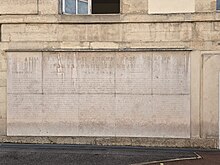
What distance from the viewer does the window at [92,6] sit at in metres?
8.82

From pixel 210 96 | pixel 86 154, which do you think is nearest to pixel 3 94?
pixel 86 154

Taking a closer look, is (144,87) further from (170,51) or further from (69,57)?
(69,57)

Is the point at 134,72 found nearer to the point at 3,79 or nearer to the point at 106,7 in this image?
the point at 106,7

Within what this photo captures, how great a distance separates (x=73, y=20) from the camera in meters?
8.38

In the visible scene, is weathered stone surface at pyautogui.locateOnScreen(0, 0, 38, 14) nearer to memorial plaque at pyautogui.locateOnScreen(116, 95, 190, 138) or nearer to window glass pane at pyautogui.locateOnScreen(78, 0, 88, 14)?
window glass pane at pyautogui.locateOnScreen(78, 0, 88, 14)

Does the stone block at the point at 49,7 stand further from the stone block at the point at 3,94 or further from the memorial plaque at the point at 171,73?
the memorial plaque at the point at 171,73

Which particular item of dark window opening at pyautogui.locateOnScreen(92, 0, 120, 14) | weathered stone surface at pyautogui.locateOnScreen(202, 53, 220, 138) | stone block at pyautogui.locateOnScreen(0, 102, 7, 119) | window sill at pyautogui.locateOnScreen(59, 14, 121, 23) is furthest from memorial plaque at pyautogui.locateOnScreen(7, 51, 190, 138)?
dark window opening at pyautogui.locateOnScreen(92, 0, 120, 14)

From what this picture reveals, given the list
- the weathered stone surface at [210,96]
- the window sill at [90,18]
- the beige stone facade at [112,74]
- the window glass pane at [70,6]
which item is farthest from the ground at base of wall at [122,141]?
the window glass pane at [70,6]

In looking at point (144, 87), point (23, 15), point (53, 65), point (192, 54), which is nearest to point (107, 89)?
point (144, 87)

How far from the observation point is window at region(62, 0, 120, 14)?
8.82 meters

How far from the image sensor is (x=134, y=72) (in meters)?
8.32

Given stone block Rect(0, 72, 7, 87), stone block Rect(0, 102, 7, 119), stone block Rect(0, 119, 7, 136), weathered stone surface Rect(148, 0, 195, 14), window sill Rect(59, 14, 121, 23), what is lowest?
stone block Rect(0, 119, 7, 136)

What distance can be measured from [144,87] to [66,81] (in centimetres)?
212


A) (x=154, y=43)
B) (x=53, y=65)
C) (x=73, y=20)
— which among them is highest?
(x=73, y=20)
